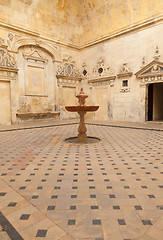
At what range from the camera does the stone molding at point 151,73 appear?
970 cm

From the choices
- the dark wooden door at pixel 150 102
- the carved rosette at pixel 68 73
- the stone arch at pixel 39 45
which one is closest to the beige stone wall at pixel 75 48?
the stone arch at pixel 39 45

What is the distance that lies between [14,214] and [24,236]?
1.35 feet

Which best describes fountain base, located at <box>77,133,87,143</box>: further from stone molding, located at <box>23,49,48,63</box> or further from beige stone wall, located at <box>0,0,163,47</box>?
beige stone wall, located at <box>0,0,163,47</box>

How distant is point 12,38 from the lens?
1030 centimetres

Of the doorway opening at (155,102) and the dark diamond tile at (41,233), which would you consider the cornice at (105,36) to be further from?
the dark diamond tile at (41,233)

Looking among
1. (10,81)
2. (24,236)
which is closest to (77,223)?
(24,236)

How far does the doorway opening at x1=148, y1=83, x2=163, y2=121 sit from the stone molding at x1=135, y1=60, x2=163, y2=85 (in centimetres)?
132

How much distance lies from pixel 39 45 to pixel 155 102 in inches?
372

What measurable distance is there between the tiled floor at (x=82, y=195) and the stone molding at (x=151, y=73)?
6.98 m

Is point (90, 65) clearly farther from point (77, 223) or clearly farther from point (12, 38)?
point (77, 223)

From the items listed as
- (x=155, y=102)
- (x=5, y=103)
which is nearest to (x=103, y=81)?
(x=155, y=102)

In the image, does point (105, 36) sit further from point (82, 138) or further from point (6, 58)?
point (82, 138)


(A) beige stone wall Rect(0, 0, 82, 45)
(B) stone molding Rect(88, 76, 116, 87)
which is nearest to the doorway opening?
(B) stone molding Rect(88, 76, 116, 87)

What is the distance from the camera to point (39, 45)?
38.3ft
